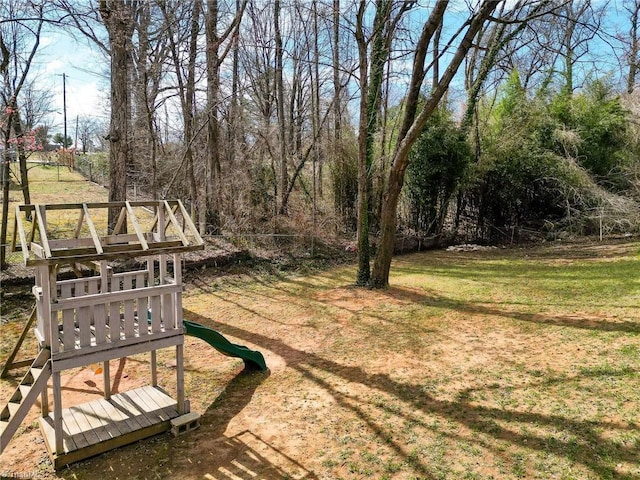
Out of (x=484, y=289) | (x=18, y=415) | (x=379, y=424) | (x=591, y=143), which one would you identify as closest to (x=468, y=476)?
(x=379, y=424)

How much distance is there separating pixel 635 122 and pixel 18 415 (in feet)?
53.7

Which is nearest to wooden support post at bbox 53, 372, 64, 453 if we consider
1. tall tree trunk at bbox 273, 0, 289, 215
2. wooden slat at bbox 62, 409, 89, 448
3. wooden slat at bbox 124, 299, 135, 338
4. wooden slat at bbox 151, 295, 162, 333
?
wooden slat at bbox 62, 409, 89, 448

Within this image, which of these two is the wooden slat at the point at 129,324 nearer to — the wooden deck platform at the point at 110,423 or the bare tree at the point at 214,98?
the wooden deck platform at the point at 110,423

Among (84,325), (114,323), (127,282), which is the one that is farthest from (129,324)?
(127,282)

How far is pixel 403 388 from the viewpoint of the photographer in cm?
427

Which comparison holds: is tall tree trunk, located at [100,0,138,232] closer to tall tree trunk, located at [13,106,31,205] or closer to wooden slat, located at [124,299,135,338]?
tall tree trunk, located at [13,106,31,205]

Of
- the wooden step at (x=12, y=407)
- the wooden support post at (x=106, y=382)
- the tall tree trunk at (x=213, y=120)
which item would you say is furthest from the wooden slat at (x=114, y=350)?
the tall tree trunk at (x=213, y=120)

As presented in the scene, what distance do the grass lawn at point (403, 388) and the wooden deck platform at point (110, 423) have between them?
0.10m

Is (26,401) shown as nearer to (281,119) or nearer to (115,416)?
(115,416)

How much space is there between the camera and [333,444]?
3375 millimetres

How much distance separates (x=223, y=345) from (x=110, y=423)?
3.85 feet

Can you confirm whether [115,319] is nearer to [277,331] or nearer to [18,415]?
[18,415]

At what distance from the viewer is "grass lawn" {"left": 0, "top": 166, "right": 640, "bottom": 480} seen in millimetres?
3111

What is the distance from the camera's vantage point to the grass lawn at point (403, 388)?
3111 mm
